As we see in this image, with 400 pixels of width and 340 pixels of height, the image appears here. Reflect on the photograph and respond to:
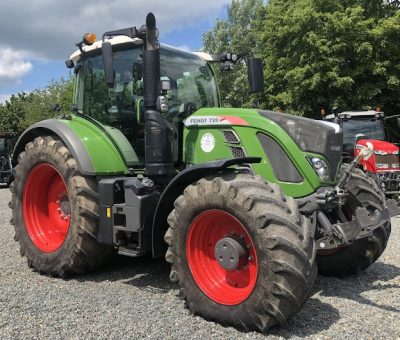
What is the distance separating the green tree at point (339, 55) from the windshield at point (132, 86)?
45.0 feet

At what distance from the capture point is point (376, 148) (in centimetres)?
1173

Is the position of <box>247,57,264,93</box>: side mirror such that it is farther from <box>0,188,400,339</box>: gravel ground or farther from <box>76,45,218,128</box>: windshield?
<box>0,188,400,339</box>: gravel ground

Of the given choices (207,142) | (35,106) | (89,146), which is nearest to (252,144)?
(207,142)

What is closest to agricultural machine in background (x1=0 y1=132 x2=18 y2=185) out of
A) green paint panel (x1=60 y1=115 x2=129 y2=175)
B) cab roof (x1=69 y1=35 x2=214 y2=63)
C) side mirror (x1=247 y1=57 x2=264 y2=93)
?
cab roof (x1=69 y1=35 x2=214 y2=63)

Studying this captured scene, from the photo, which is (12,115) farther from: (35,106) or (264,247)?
(264,247)

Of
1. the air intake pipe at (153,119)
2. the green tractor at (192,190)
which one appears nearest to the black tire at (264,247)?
the green tractor at (192,190)

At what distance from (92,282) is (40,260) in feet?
2.48

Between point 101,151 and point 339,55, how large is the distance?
1574 cm

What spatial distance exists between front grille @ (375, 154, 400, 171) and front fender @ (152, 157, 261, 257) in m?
8.36

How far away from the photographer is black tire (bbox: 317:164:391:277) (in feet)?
16.6

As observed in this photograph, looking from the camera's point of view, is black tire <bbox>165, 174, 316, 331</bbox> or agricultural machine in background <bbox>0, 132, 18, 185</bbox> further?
agricultural machine in background <bbox>0, 132, 18, 185</bbox>

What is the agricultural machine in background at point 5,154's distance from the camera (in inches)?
782

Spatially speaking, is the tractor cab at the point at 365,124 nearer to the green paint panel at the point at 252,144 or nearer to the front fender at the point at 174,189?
the green paint panel at the point at 252,144

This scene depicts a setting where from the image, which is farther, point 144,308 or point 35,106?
point 35,106
